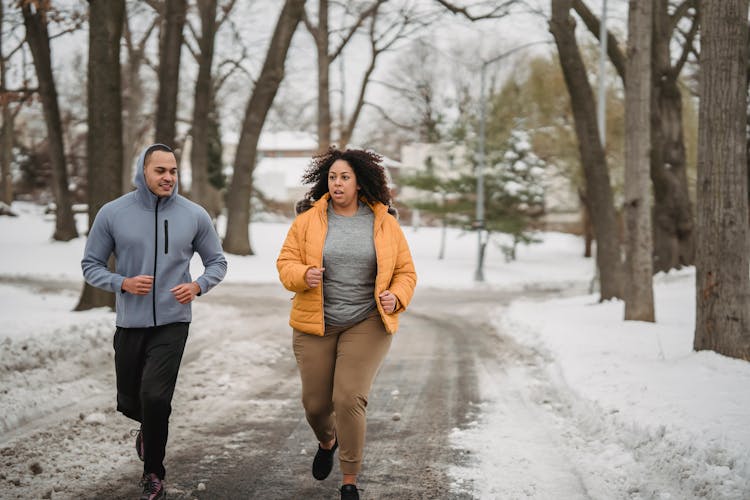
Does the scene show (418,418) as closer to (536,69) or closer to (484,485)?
(484,485)

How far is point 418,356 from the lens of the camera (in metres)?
10.9

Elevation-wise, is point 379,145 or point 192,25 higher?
point 192,25

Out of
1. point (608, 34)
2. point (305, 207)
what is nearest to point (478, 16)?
point (608, 34)

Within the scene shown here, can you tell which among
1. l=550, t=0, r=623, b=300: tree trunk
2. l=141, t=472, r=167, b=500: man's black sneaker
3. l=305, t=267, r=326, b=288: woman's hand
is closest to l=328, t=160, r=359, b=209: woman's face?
l=305, t=267, r=326, b=288: woman's hand

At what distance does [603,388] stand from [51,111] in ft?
72.3

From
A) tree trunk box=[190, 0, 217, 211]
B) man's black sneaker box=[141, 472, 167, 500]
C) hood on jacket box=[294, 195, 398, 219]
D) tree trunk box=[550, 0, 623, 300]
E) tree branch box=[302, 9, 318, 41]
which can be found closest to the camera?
man's black sneaker box=[141, 472, 167, 500]

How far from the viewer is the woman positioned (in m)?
4.77

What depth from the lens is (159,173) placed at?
15.8ft

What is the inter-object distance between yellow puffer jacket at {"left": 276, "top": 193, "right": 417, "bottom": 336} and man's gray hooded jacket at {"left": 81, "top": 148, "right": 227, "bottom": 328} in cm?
61

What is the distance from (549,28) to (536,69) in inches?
954

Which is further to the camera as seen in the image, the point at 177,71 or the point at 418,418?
the point at 177,71

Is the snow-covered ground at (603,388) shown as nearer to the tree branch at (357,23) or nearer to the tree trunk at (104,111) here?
the tree trunk at (104,111)

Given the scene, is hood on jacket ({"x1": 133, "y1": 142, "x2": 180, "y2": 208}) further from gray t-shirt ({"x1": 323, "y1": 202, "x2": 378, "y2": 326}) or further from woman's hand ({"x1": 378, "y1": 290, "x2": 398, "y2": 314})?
woman's hand ({"x1": 378, "y1": 290, "x2": 398, "y2": 314})

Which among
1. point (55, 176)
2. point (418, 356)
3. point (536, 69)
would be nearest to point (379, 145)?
point (536, 69)
